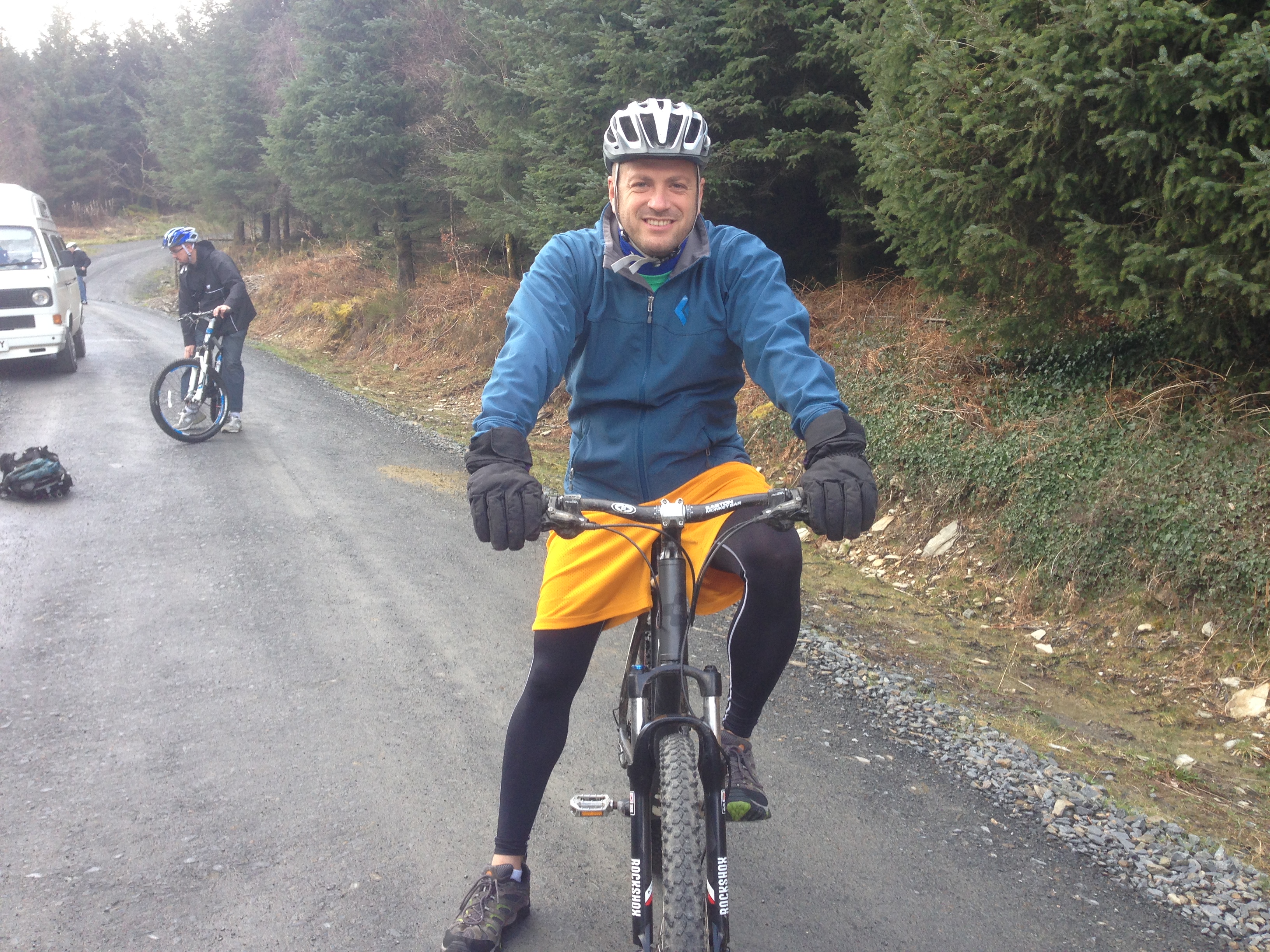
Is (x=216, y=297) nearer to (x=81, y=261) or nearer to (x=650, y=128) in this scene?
(x=650, y=128)

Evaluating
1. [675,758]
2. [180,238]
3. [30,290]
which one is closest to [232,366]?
[180,238]

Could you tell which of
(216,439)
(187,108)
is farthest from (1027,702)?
(187,108)

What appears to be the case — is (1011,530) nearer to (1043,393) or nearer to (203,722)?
(1043,393)

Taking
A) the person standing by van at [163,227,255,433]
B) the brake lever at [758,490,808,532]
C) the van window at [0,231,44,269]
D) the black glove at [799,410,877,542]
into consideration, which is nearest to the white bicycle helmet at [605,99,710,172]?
the black glove at [799,410,877,542]

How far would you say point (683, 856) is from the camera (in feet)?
7.57

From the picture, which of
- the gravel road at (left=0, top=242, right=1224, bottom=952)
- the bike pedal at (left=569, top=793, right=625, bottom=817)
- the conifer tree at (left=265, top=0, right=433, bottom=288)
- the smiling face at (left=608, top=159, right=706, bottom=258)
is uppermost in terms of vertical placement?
the conifer tree at (left=265, top=0, right=433, bottom=288)

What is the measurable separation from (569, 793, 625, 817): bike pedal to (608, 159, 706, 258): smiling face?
1.54 m

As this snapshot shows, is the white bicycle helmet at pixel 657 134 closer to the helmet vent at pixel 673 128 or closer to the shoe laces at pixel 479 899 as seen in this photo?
the helmet vent at pixel 673 128

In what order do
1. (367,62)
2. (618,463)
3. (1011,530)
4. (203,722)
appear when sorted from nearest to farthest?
(618,463) → (203,722) → (1011,530) → (367,62)

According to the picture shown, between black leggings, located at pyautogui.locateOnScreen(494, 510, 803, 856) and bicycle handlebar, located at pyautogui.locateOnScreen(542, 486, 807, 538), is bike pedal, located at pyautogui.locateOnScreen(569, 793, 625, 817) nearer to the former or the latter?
black leggings, located at pyautogui.locateOnScreen(494, 510, 803, 856)

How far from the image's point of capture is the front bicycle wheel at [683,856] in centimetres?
227

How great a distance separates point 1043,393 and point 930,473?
1.02 m

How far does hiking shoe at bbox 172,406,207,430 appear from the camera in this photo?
35.0 feet

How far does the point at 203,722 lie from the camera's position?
14.7 feet
